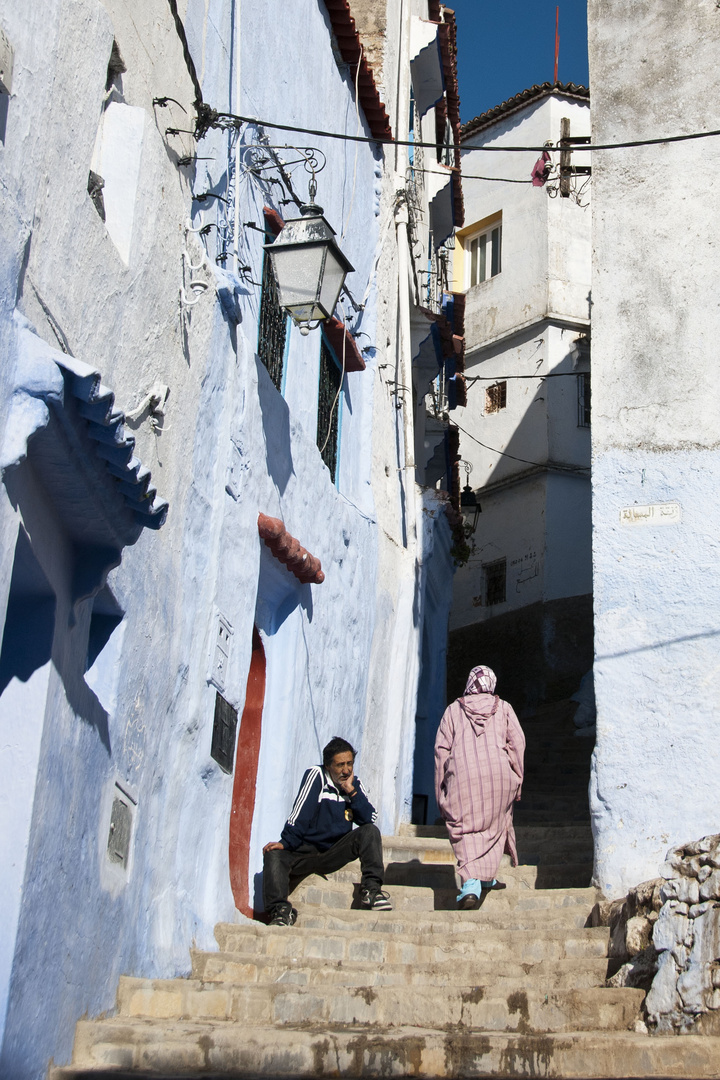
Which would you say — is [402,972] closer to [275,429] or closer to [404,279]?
[275,429]

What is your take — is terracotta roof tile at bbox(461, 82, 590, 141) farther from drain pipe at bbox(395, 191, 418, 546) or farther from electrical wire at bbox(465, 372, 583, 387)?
drain pipe at bbox(395, 191, 418, 546)

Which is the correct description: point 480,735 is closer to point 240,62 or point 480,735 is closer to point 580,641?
point 240,62

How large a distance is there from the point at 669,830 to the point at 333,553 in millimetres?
3616

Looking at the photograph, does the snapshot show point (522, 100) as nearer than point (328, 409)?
No

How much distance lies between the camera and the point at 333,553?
1034 centimetres

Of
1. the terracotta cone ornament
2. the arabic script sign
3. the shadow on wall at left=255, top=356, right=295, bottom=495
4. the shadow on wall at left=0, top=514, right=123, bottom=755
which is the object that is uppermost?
the shadow on wall at left=255, top=356, right=295, bottom=495

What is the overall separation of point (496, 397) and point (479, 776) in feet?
52.1

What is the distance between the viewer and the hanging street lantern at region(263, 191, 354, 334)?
26.0 ft

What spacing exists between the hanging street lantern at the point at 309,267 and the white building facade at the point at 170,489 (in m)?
0.29

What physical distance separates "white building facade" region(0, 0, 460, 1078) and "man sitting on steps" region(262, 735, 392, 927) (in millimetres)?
349

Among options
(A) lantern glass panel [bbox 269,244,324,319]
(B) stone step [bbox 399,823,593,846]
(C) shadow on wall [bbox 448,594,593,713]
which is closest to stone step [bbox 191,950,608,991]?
(B) stone step [bbox 399,823,593,846]

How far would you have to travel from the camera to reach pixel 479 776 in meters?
8.14

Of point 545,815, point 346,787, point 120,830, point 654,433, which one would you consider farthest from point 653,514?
point 545,815

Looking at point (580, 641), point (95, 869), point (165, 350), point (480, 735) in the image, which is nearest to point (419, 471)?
point (580, 641)
